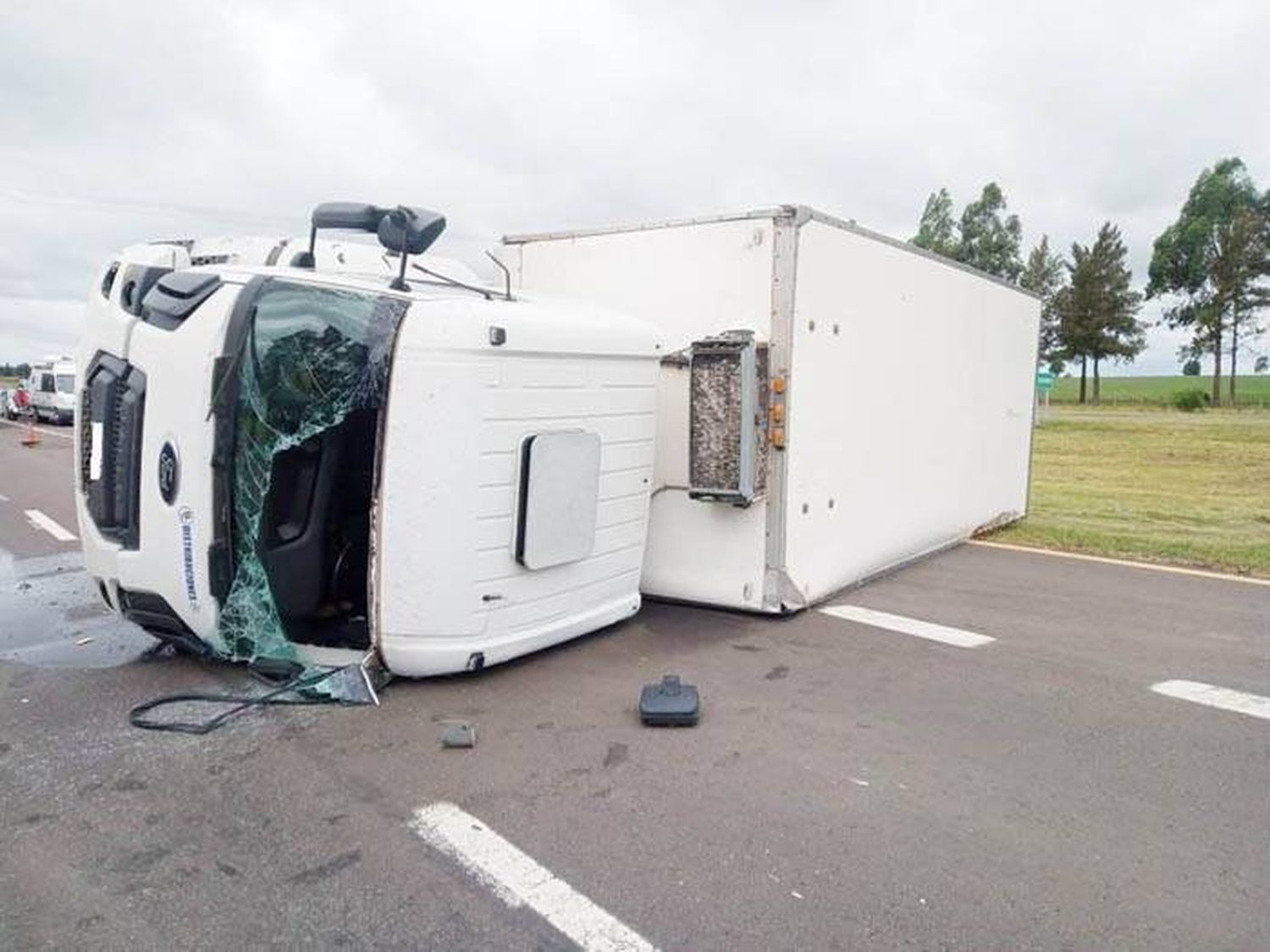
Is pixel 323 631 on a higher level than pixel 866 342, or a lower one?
lower

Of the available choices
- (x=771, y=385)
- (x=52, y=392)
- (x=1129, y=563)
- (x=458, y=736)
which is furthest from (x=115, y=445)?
(x=52, y=392)

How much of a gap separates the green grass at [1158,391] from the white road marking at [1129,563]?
141 ft

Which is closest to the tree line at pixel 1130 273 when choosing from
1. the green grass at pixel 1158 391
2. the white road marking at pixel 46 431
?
the green grass at pixel 1158 391

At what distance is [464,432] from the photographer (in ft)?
12.4

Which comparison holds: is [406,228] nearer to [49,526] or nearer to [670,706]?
[670,706]

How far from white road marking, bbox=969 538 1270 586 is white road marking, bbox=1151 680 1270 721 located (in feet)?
9.22

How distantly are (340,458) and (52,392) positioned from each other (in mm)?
32860

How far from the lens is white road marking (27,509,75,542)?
27.6 feet

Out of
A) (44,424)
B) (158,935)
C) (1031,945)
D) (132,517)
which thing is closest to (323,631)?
(132,517)

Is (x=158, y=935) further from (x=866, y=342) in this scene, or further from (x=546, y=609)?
(x=866, y=342)

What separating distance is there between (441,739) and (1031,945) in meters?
2.18

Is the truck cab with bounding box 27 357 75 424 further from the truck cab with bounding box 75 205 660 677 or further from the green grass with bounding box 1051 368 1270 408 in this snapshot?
the green grass with bounding box 1051 368 1270 408

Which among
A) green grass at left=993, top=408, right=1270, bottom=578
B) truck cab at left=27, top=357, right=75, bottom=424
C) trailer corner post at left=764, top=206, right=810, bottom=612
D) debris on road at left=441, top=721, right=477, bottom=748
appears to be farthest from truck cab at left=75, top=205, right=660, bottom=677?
truck cab at left=27, top=357, right=75, bottom=424

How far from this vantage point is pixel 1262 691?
410 centimetres
